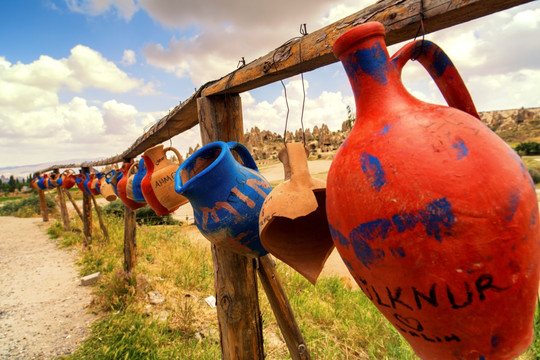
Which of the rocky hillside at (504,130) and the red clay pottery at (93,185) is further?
the rocky hillside at (504,130)

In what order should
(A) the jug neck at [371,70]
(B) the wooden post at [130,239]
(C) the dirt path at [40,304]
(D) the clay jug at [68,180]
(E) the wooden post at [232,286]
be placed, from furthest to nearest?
(D) the clay jug at [68,180] → (B) the wooden post at [130,239] → (C) the dirt path at [40,304] → (E) the wooden post at [232,286] → (A) the jug neck at [371,70]

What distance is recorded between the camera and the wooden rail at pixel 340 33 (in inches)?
27.9

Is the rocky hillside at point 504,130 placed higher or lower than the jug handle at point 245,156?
higher

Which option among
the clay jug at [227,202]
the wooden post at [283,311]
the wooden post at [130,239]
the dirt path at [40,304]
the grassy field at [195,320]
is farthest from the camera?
the wooden post at [130,239]

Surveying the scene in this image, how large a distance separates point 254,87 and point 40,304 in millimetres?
5006

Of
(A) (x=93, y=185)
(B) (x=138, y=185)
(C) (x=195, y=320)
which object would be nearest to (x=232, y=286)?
(B) (x=138, y=185)

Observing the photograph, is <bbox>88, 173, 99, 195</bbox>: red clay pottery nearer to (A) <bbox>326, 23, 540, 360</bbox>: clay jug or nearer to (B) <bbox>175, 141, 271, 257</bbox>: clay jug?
(B) <bbox>175, 141, 271, 257</bbox>: clay jug

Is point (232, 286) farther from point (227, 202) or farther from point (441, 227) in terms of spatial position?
point (441, 227)

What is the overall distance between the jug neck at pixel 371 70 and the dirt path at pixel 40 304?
397cm

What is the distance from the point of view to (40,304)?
454 centimetres

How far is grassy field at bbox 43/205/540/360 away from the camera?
9.37 feet

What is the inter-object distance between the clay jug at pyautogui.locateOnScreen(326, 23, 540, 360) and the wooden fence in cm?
33

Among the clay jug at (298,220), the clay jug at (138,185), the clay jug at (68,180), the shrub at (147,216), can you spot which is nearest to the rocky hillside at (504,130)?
the shrub at (147,216)

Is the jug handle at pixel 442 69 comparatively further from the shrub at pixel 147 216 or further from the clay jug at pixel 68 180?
the shrub at pixel 147 216
